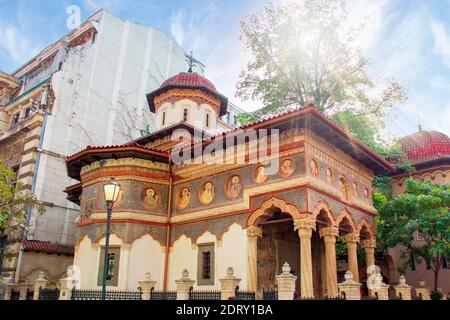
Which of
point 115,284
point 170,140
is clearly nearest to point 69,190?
point 170,140

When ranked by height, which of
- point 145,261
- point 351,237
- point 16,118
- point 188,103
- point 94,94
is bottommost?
point 145,261

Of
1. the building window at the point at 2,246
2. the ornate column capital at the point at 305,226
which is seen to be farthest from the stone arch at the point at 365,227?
the building window at the point at 2,246

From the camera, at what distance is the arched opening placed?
14.4 meters

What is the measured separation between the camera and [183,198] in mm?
15477

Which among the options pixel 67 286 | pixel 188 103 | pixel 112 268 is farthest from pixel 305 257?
pixel 188 103

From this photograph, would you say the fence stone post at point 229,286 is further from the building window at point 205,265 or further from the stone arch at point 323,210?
the stone arch at point 323,210

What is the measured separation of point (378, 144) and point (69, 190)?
15657mm

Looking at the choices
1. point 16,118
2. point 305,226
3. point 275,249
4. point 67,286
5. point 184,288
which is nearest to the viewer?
point 184,288

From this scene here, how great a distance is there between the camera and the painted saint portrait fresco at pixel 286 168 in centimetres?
1256

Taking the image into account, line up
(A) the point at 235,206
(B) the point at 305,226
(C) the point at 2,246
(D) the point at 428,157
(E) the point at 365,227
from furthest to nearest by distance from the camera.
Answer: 1. (C) the point at 2,246
2. (D) the point at 428,157
3. (E) the point at 365,227
4. (A) the point at 235,206
5. (B) the point at 305,226

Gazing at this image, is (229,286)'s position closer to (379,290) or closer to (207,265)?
(207,265)

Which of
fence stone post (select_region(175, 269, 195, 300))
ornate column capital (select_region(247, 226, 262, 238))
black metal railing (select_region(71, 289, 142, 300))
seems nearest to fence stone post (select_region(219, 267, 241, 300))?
fence stone post (select_region(175, 269, 195, 300))

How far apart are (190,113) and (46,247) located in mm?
10287

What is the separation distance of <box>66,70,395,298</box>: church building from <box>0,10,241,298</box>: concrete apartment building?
22.5ft
